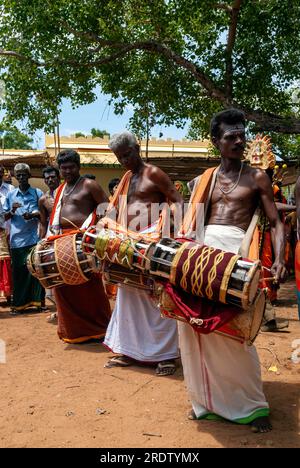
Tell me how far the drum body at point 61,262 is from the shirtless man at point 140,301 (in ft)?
1.36

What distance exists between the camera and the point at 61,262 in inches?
189

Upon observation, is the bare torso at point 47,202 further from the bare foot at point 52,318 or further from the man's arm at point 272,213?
the man's arm at point 272,213

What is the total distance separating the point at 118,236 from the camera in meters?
3.65

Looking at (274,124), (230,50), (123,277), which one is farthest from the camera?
(230,50)

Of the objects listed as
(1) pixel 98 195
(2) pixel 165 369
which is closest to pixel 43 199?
(1) pixel 98 195

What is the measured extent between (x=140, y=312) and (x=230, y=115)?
6.69 ft

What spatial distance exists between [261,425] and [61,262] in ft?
7.70

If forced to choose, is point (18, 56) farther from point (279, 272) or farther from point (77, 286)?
point (279, 272)

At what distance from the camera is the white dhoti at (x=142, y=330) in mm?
4633

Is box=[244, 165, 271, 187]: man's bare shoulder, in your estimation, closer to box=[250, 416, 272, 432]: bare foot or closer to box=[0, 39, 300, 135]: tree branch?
box=[250, 416, 272, 432]: bare foot

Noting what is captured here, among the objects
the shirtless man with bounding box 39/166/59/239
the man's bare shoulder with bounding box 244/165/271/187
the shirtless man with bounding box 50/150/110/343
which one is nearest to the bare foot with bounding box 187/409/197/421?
the man's bare shoulder with bounding box 244/165/271/187

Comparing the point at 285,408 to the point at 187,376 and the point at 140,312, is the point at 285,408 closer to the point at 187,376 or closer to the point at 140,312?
the point at 187,376

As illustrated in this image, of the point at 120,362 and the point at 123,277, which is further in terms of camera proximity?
the point at 120,362
